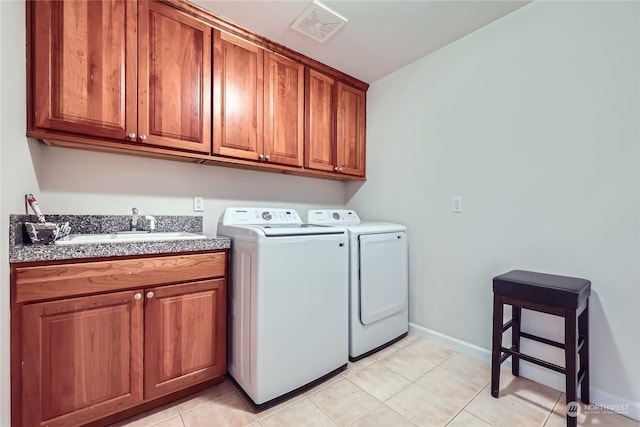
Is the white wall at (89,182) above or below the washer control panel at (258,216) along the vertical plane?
above

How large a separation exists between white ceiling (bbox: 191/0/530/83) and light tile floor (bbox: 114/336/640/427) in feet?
7.72

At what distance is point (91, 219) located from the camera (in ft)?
5.47

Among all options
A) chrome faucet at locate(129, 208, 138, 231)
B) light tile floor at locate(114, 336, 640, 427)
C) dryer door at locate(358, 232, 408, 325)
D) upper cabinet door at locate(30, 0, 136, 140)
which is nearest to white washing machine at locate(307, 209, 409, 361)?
dryer door at locate(358, 232, 408, 325)

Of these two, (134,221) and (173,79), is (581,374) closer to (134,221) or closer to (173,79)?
(134,221)

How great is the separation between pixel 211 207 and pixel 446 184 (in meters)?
1.85

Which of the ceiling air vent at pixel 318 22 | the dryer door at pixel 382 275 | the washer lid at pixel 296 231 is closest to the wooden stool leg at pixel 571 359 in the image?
the dryer door at pixel 382 275

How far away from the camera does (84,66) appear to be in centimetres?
140

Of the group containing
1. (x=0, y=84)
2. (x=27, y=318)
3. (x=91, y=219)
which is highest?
(x=0, y=84)

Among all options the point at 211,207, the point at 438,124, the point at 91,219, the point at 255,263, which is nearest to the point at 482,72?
the point at 438,124

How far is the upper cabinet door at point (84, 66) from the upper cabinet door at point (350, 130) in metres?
1.61

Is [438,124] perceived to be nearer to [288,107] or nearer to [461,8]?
[461,8]

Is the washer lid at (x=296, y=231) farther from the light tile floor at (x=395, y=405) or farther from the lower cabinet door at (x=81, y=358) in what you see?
the light tile floor at (x=395, y=405)

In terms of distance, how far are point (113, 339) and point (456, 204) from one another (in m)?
2.28

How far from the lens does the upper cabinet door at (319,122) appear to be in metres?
2.33
